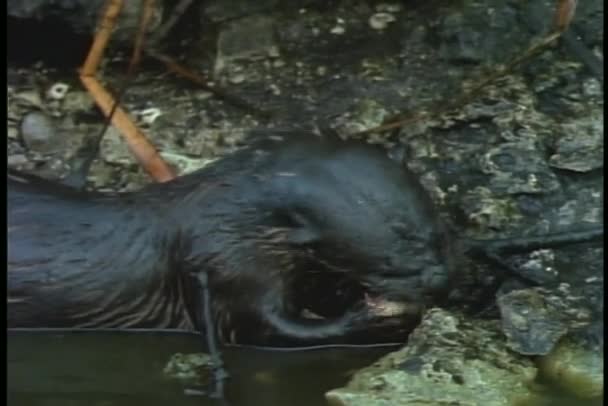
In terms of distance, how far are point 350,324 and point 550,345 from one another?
0.36m

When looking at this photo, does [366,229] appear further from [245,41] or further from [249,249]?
[245,41]

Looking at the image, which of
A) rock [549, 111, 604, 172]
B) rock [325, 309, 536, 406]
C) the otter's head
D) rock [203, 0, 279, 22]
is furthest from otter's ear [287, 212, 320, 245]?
rock [203, 0, 279, 22]

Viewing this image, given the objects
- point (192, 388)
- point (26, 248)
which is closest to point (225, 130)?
point (26, 248)

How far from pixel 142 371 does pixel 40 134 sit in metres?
0.88

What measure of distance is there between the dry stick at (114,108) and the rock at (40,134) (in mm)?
118

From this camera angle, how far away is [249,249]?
2865mm

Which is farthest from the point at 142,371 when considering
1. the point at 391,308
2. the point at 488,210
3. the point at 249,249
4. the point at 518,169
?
the point at 518,169

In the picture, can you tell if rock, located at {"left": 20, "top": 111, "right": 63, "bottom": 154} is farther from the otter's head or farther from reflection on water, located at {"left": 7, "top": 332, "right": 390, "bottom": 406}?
the otter's head

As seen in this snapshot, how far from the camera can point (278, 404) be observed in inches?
103

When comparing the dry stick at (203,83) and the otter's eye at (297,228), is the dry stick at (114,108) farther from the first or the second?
the otter's eye at (297,228)

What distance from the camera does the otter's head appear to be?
2.82 m

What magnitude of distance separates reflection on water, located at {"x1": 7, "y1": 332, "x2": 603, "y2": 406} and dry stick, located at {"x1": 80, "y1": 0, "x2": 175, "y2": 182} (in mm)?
480

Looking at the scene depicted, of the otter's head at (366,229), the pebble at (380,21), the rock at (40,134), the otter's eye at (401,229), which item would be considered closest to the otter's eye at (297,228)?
the otter's head at (366,229)

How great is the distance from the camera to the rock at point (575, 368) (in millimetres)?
2660
